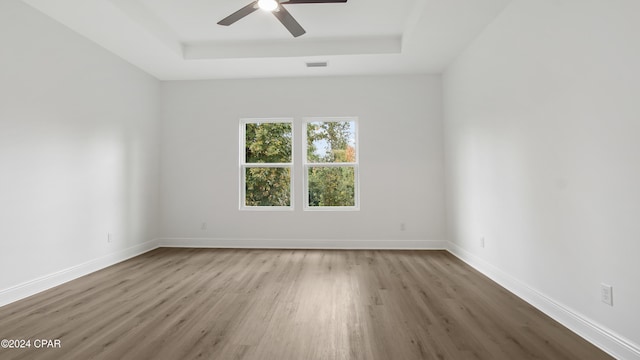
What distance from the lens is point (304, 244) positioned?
4816mm


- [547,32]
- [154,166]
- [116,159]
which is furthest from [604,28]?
[154,166]

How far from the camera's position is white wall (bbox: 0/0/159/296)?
8.99 ft

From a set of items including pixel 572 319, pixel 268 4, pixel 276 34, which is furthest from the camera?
pixel 276 34

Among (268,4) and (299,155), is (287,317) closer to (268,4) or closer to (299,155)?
(268,4)

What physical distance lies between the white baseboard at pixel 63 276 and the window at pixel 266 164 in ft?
5.60

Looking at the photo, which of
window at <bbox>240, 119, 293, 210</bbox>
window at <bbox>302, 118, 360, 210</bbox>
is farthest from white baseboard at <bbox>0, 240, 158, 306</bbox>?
window at <bbox>302, 118, 360, 210</bbox>

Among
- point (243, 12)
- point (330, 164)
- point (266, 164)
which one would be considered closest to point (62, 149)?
point (243, 12)

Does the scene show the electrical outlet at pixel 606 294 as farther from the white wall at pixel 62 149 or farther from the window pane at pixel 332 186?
the white wall at pixel 62 149

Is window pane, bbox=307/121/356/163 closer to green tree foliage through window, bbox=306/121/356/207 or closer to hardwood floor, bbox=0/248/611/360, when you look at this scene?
green tree foliage through window, bbox=306/121/356/207

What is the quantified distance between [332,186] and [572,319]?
3.33 metres

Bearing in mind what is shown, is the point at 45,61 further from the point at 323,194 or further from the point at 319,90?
the point at 323,194

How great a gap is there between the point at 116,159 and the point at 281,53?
2599mm

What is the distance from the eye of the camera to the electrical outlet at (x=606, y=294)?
1.87 meters

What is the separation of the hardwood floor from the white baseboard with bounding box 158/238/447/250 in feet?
3.10
